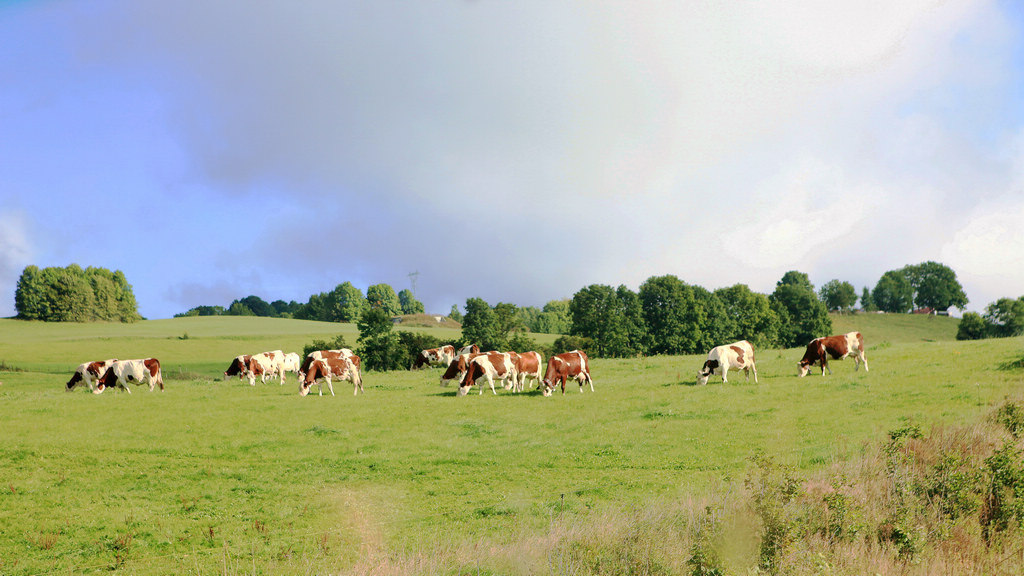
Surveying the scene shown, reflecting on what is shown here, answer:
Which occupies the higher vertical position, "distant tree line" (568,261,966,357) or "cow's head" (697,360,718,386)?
"distant tree line" (568,261,966,357)

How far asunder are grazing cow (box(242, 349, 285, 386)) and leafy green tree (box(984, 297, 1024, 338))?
98.5 meters

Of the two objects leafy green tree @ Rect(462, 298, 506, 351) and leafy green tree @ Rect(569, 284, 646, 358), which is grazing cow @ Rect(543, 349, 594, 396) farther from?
leafy green tree @ Rect(569, 284, 646, 358)

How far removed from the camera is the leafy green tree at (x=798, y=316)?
84250 mm

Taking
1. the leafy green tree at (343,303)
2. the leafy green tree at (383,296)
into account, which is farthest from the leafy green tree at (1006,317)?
the leafy green tree at (383,296)

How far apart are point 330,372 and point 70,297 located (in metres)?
96.3

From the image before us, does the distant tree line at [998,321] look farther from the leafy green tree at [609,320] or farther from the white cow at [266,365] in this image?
the white cow at [266,365]

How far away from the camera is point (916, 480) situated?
9.93 meters

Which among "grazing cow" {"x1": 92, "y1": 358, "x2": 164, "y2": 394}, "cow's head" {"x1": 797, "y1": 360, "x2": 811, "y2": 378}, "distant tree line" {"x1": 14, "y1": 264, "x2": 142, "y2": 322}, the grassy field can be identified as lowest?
the grassy field

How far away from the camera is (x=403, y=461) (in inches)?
637

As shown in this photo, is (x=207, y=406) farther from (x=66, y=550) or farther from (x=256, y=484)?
(x=66, y=550)

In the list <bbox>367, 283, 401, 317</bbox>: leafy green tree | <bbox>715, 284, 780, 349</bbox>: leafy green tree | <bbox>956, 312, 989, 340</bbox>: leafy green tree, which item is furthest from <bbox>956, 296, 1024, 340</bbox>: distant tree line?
<bbox>367, 283, 401, 317</bbox>: leafy green tree

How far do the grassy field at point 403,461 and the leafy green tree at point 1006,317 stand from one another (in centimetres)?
7970

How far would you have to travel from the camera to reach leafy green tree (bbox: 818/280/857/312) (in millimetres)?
127250

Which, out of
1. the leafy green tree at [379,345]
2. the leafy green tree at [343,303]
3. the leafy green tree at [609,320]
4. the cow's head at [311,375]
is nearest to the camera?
the cow's head at [311,375]
